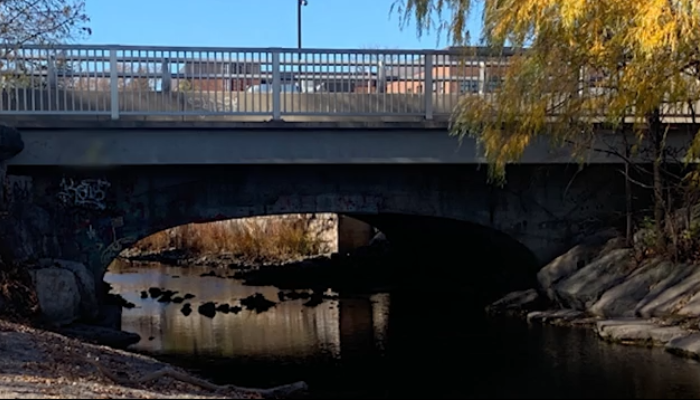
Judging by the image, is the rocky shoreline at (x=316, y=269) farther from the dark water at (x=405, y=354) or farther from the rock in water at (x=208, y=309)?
the dark water at (x=405, y=354)

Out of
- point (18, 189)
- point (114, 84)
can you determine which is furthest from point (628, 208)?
point (18, 189)

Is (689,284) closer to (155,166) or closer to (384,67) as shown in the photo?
(384,67)

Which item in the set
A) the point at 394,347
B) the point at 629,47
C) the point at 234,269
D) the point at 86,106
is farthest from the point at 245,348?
the point at 234,269

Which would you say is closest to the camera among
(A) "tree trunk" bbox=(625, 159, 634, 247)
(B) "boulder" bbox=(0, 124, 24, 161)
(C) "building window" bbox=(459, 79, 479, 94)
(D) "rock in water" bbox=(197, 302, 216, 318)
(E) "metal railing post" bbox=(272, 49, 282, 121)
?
(B) "boulder" bbox=(0, 124, 24, 161)

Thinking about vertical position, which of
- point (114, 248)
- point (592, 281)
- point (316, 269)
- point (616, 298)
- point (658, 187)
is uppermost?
point (658, 187)

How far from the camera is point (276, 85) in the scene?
1350 cm

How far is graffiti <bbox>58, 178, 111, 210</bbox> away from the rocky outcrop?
1.01m

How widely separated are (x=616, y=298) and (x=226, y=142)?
259 inches

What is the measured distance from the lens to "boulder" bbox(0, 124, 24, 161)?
12023 mm

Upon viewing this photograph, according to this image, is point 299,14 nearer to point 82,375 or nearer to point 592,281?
point 592,281

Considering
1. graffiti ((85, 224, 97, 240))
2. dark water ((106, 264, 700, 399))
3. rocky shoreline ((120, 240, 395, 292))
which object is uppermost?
graffiti ((85, 224, 97, 240))

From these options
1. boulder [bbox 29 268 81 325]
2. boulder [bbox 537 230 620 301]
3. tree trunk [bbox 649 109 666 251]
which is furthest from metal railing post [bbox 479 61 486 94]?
boulder [bbox 29 268 81 325]

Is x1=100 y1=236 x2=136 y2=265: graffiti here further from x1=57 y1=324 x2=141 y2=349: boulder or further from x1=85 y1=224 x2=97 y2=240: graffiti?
x1=57 y1=324 x2=141 y2=349: boulder

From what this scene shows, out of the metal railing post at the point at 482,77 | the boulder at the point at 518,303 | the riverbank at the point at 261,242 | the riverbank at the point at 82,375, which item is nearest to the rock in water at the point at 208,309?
the boulder at the point at 518,303
